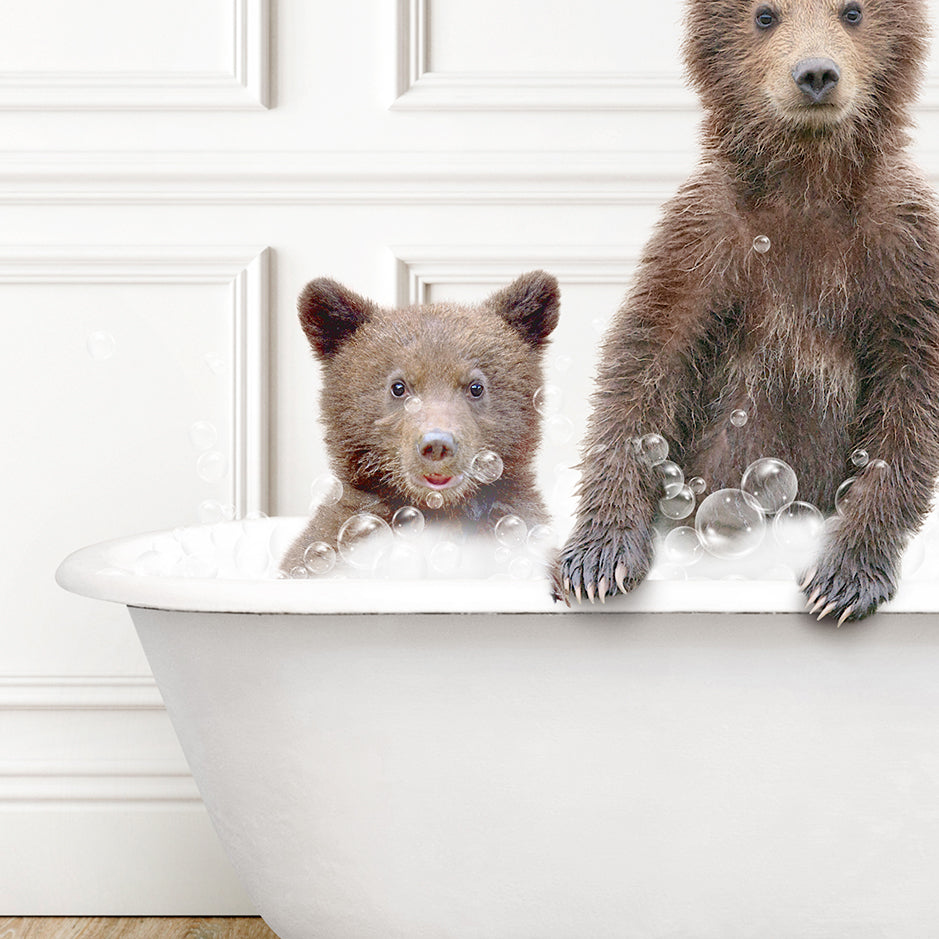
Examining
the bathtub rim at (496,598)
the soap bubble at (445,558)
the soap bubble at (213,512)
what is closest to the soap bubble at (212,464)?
the soap bubble at (213,512)

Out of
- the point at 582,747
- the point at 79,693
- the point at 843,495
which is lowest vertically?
the point at 79,693

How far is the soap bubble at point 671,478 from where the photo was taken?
1019 millimetres

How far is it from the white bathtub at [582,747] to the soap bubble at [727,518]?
0.45ft

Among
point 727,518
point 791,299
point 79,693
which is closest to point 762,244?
point 791,299

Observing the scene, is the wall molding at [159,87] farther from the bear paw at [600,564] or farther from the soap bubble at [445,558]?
the bear paw at [600,564]

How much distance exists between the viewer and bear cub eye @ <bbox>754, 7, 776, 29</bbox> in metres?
1.01

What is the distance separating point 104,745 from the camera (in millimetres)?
1598

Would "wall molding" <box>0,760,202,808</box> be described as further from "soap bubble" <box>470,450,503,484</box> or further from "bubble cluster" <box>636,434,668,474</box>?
"bubble cluster" <box>636,434,668,474</box>

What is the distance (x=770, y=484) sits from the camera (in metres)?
1.03

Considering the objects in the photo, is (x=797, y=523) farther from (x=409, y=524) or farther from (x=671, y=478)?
(x=409, y=524)

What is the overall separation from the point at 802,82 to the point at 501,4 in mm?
844

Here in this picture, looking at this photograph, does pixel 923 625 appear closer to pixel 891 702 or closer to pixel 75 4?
pixel 891 702

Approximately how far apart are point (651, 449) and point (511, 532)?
0.23 metres

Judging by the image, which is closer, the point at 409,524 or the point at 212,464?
the point at 409,524
